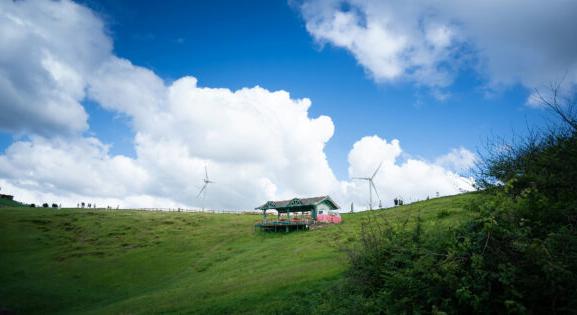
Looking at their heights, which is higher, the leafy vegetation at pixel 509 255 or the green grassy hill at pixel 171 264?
the leafy vegetation at pixel 509 255

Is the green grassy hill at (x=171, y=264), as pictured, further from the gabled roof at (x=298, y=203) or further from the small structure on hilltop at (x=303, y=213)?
the gabled roof at (x=298, y=203)

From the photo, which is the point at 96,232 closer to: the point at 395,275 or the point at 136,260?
the point at 136,260

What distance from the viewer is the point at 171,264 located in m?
45.8

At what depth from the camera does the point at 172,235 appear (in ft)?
215

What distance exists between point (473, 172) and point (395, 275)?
668cm

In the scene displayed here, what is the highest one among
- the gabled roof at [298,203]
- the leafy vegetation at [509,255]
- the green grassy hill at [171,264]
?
the gabled roof at [298,203]

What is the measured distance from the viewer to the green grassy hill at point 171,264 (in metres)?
21.2

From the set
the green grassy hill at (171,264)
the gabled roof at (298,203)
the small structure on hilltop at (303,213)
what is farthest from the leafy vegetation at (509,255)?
the gabled roof at (298,203)

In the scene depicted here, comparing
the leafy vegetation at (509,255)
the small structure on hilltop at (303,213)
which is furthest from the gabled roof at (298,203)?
the leafy vegetation at (509,255)

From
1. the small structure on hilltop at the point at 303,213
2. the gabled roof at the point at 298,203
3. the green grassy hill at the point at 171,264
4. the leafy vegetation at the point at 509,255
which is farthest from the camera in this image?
the gabled roof at the point at 298,203

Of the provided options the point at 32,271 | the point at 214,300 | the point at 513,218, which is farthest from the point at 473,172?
the point at 32,271

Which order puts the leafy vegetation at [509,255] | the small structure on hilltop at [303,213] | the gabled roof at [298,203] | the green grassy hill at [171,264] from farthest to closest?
the gabled roof at [298,203] < the small structure on hilltop at [303,213] < the green grassy hill at [171,264] < the leafy vegetation at [509,255]

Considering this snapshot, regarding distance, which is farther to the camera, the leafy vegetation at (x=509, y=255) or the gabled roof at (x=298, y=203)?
the gabled roof at (x=298, y=203)

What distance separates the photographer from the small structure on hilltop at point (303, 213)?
201 feet
